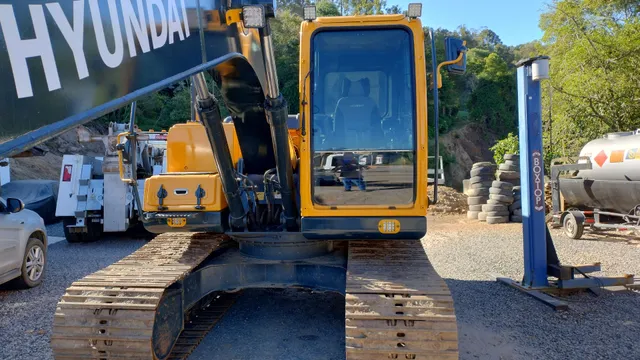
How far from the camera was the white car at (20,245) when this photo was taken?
6.40 meters

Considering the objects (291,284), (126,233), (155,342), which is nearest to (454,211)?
(126,233)

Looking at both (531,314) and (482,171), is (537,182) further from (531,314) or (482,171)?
(482,171)

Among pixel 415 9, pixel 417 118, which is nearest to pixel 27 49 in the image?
pixel 417 118

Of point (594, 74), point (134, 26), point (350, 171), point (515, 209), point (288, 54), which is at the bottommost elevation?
point (515, 209)

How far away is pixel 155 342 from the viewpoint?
12.7ft

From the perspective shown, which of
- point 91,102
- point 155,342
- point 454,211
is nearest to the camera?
point 91,102

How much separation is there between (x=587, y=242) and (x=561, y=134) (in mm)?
7326

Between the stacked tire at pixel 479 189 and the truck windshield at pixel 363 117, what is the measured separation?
403 inches

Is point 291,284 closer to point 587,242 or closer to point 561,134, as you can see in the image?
point 587,242

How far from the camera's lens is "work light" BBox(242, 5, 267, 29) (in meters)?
3.17

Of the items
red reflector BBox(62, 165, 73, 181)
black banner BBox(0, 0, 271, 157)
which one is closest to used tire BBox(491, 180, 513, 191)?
red reflector BBox(62, 165, 73, 181)

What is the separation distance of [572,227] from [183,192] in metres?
8.68

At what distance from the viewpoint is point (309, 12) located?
428cm

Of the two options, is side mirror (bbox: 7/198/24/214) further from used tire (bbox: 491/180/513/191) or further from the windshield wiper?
used tire (bbox: 491/180/513/191)
